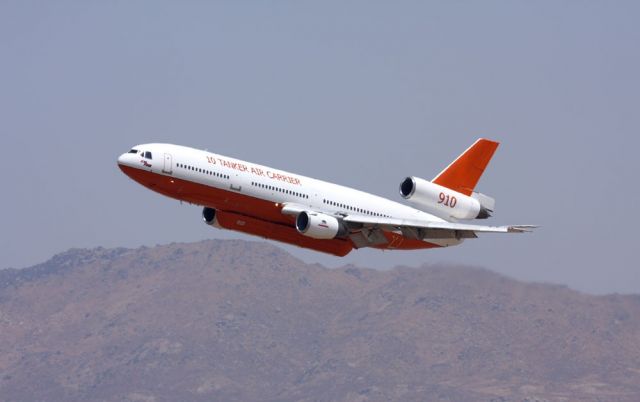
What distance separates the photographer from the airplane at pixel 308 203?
284 ft

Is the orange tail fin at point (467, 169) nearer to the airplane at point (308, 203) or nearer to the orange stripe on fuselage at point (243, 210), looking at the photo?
the airplane at point (308, 203)

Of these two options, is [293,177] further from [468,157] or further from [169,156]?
[468,157]

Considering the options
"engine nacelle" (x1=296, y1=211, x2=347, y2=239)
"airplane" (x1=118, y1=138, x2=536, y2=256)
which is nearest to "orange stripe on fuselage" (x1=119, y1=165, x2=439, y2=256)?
"airplane" (x1=118, y1=138, x2=536, y2=256)

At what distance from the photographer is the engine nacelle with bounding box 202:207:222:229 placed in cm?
9308

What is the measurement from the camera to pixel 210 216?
93.8 m

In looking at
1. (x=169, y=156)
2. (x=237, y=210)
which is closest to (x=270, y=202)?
(x=237, y=210)

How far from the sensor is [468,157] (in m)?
103

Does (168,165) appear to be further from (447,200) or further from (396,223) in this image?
(447,200)

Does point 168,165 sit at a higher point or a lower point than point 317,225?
higher

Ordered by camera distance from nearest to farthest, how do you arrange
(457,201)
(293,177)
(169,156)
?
(169,156), (293,177), (457,201)

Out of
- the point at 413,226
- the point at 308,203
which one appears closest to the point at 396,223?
the point at 413,226

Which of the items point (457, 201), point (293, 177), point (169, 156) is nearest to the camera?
point (169, 156)

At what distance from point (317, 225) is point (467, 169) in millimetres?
18156

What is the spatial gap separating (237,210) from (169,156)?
6.44 m
